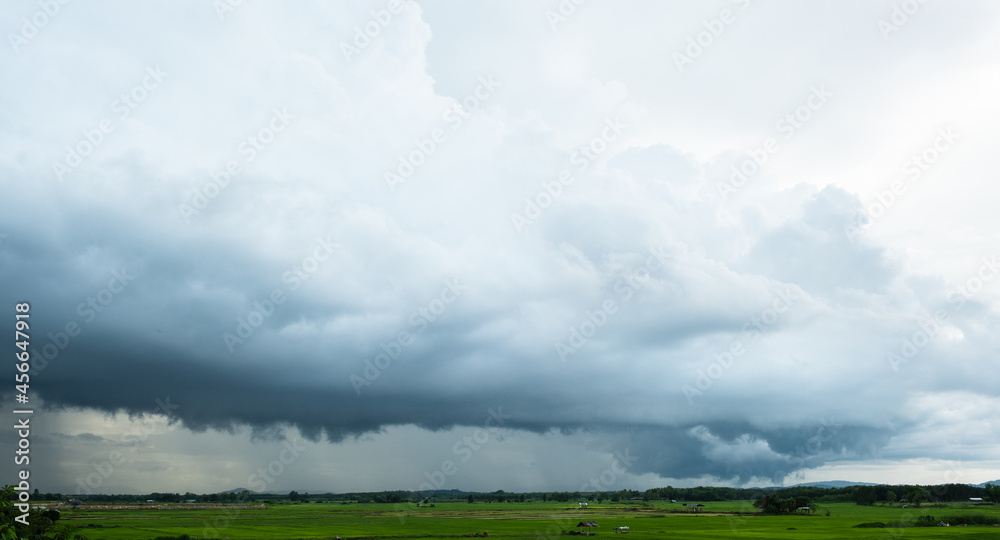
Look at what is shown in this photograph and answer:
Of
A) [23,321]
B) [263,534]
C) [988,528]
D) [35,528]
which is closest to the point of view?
[23,321]

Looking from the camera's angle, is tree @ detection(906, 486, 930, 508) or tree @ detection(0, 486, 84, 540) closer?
tree @ detection(0, 486, 84, 540)

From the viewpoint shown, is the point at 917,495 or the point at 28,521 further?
the point at 917,495

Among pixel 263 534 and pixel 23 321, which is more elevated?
pixel 23 321

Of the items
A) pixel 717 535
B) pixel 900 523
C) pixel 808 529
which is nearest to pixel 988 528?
pixel 900 523

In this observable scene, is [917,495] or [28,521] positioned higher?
[28,521]

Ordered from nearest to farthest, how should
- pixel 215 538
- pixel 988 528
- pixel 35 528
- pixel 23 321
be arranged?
pixel 23 321, pixel 35 528, pixel 215 538, pixel 988 528

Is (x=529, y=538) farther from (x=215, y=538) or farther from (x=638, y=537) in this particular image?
(x=215, y=538)

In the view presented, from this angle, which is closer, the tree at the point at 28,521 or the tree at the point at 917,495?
the tree at the point at 28,521

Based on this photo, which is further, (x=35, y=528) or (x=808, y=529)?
(x=808, y=529)

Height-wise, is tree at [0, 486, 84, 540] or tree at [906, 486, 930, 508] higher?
tree at [0, 486, 84, 540]

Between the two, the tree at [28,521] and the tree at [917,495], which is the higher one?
the tree at [28,521]

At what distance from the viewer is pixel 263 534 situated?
93688mm

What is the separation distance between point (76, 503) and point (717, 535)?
183692 mm

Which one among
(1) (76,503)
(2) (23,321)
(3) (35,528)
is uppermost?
(2) (23,321)
